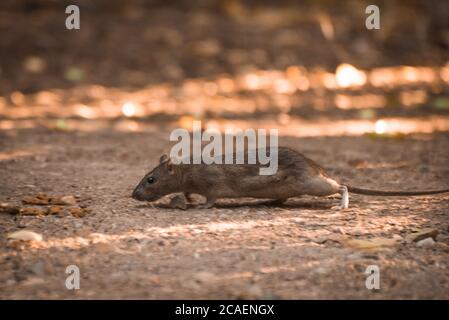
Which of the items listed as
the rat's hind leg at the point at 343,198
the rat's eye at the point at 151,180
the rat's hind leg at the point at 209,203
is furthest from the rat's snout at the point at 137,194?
the rat's hind leg at the point at 343,198

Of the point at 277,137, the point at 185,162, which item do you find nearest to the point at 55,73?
the point at 277,137

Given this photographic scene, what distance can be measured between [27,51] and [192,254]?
968 cm

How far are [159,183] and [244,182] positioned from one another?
0.74m

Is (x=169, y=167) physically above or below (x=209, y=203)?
above

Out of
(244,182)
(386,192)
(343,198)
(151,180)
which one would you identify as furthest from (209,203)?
(386,192)

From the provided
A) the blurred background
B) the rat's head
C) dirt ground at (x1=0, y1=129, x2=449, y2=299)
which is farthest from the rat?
the blurred background

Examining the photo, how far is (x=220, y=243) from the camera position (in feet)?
17.7

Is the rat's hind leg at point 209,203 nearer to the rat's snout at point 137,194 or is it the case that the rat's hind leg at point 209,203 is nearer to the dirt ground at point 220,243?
the dirt ground at point 220,243

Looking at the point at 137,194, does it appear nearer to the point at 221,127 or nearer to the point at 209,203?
the point at 209,203

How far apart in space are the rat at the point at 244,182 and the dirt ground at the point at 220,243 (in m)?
0.12

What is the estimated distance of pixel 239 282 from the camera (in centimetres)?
470

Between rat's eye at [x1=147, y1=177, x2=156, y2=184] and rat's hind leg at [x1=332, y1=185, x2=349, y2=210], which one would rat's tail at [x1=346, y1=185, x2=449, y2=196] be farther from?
rat's eye at [x1=147, y1=177, x2=156, y2=184]

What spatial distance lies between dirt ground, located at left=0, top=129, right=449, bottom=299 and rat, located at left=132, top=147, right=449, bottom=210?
0.12m

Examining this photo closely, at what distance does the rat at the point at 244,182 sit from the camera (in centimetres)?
638
